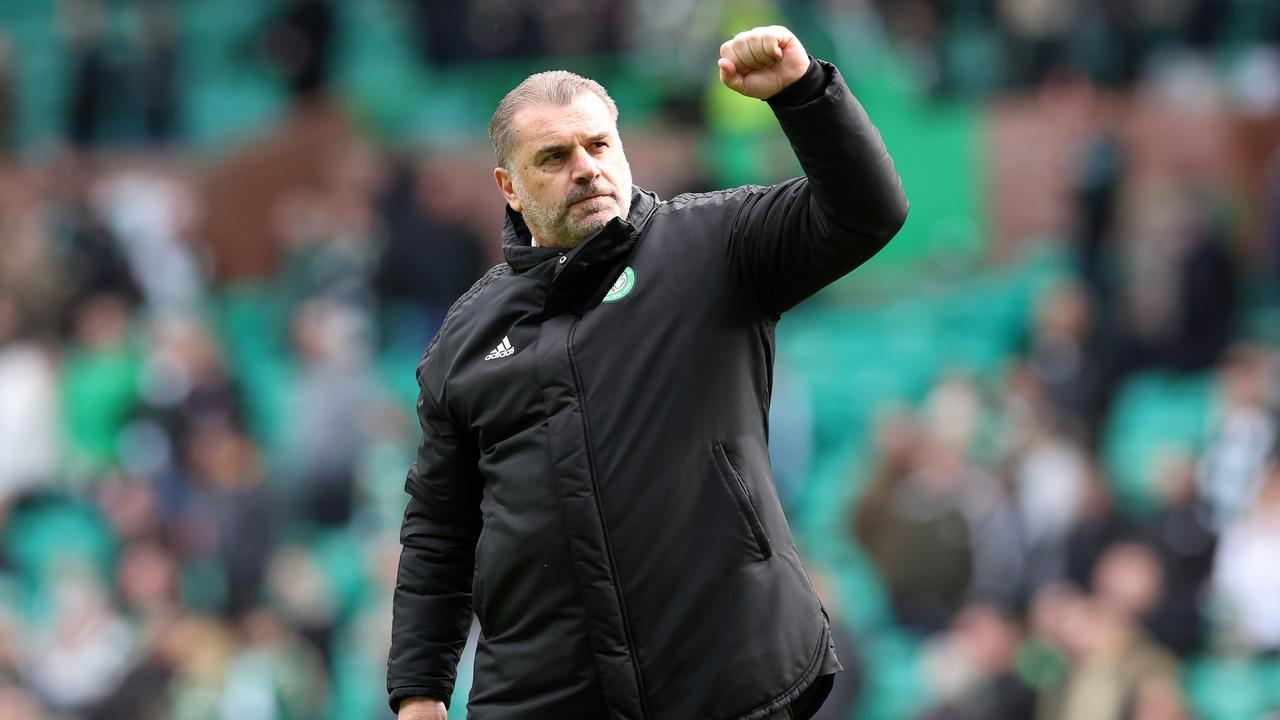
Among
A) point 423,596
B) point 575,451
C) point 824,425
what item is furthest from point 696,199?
point 824,425

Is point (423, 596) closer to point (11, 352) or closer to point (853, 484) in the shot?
point (853, 484)

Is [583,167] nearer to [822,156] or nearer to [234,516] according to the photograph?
[822,156]

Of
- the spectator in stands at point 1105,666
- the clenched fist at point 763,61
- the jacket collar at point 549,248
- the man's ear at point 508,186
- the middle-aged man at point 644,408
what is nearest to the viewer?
the clenched fist at point 763,61

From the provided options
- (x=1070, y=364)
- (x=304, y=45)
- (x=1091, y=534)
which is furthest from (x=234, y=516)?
(x=304, y=45)

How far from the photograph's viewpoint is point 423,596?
348 cm

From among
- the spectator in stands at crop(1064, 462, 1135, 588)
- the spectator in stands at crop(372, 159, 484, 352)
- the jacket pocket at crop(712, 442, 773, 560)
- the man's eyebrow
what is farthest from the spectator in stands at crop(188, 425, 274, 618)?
the jacket pocket at crop(712, 442, 773, 560)

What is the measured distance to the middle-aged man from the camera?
3049 millimetres

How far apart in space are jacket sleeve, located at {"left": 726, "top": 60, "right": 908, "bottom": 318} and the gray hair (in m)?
0.39

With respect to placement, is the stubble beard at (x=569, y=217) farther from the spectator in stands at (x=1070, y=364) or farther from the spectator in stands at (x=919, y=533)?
the spectator in stands at (x=1070, y=364)

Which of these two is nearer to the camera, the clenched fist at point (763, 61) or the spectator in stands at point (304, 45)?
the clenched fist at point (763, 61)

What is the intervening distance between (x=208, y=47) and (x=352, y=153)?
10.2 ft

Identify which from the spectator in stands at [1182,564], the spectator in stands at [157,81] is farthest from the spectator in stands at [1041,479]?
the spectator in stands at [157,81]

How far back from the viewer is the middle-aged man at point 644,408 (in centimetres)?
305

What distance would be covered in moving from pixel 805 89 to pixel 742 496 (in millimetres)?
693
